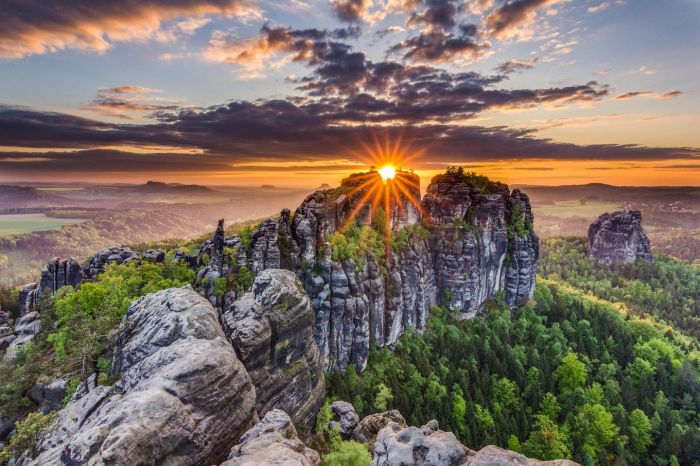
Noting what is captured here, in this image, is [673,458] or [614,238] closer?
[673,458]

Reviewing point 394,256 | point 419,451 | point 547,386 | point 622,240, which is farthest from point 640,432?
point 622,240

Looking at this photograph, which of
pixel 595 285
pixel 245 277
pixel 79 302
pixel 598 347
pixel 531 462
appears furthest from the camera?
pixel 595 285

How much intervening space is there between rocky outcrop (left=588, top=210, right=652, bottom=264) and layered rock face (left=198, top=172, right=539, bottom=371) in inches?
3502

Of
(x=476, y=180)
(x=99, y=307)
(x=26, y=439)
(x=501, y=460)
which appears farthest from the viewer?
(x=476, y=180)

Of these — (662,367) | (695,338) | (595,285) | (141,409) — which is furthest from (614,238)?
(141,409)

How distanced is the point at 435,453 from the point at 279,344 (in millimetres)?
19521

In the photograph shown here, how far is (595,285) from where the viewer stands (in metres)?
123

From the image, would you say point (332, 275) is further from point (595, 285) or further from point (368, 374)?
point (595, 285)

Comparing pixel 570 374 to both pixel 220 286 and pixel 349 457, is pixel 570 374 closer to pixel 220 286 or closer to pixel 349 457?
pixel 349 457

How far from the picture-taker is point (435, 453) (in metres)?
15.9

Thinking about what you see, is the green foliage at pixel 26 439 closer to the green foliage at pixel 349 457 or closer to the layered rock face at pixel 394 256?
the green foliage at pixel 349 457

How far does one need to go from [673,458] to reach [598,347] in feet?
76.2

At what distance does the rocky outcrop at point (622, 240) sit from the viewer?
144000mm

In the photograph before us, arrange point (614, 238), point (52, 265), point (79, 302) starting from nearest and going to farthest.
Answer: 1. point (79, 302)
2. point (52, 265)
3. point (614, 238)
